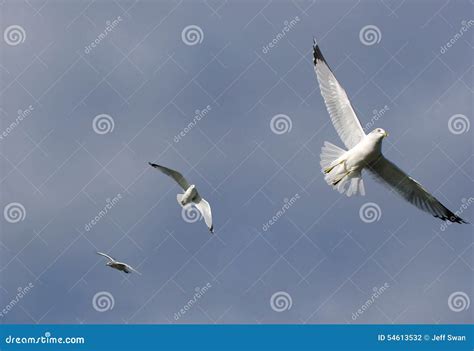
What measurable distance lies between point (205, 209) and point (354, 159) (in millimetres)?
2880

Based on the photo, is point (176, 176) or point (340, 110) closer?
point (176, 176)

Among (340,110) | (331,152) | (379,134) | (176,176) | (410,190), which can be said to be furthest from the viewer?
(410,190)

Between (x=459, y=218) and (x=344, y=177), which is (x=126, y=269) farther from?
(x=459, y=218)

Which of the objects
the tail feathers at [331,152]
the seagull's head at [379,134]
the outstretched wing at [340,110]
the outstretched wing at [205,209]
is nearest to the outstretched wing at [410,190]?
the outstretched wing at [340,110]

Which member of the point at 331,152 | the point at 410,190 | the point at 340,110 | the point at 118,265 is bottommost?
the point at 118,265

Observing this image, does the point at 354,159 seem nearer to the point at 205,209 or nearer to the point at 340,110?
the point at 340,110

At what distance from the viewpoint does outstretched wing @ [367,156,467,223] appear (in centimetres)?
1348

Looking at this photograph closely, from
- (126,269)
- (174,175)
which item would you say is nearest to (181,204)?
(174,175)

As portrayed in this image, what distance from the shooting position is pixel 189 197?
43.2 ft

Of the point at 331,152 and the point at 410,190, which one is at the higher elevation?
the point at 410,190

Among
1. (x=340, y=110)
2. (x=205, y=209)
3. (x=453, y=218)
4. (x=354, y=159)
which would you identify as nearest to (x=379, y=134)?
(x=354, y=159)

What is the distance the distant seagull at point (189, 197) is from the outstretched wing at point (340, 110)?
2.88 metres
